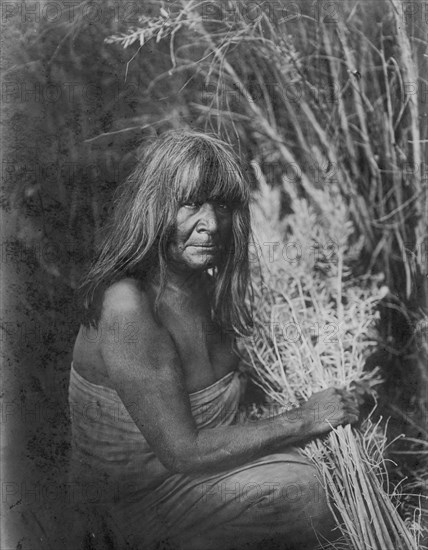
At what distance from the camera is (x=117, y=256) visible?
3.27 metres

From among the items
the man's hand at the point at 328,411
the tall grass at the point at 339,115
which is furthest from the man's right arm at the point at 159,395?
the tall grass at the point at 339,115

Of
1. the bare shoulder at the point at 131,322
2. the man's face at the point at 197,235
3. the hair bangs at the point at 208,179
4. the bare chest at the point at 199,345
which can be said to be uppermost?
the hair bangs at the point at 208,179

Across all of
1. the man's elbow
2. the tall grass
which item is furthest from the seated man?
the tall grass

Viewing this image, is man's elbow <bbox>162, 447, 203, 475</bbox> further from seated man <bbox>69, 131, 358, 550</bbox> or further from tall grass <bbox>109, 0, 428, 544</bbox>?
tall grass <bbox>109, 0, 428, 544</bbox>

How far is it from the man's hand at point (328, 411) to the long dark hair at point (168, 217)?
41 cm

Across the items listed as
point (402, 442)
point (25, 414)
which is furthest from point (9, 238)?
point (402, 442)

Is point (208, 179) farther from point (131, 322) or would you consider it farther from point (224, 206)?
point (131, 322)

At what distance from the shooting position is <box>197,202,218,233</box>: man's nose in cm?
326

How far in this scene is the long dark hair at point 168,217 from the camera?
3.25 metres

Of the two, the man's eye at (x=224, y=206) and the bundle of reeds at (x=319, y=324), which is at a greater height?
the man's eye at (x=224, y=206)

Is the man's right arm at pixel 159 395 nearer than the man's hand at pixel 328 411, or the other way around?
Answer: the man's right arm at pixel 159 395

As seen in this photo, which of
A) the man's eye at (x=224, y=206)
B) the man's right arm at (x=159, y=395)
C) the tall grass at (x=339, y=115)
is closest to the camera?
the man's right arm at (x=159, y=395)

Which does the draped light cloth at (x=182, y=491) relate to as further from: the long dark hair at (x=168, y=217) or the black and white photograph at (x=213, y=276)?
the long dark hair at (x=168, y=217)

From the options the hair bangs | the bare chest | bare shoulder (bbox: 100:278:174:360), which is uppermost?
the hair bangs
